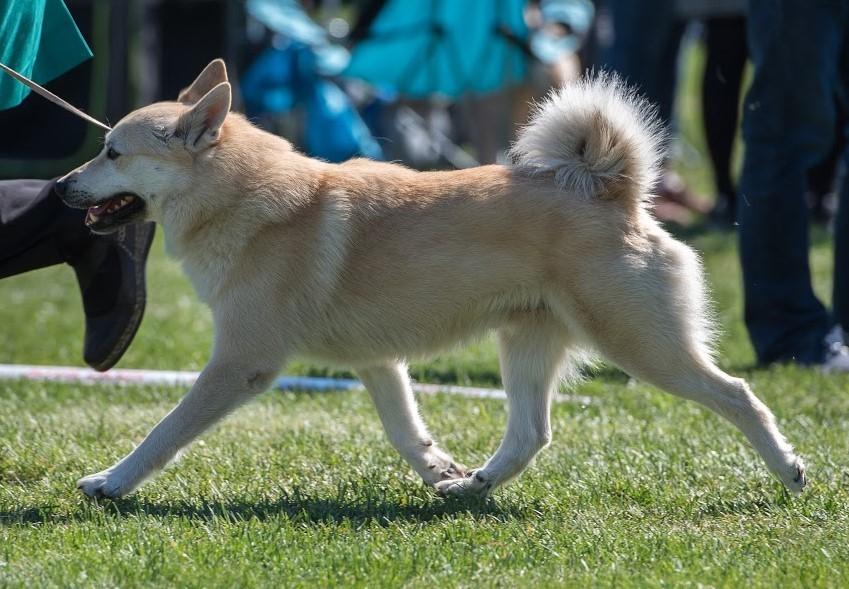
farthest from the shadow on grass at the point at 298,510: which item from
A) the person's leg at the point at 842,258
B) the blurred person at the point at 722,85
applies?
the blurred person at the point at 722,85

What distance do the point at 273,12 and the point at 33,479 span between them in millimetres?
7117

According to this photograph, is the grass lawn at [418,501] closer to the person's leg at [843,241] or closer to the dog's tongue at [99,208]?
the person's leg at [843,241]

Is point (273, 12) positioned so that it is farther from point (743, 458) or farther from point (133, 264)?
point (743, 458)

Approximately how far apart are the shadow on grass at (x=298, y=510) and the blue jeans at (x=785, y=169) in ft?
7.45

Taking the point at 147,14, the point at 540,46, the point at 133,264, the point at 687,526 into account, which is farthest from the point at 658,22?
the point at 147,14

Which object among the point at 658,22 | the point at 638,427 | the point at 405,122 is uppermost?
the point at 658,22

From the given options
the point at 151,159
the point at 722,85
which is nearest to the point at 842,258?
the point at 151,159

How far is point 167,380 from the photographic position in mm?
4859

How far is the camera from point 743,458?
372 cm

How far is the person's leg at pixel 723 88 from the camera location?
8.64 meters

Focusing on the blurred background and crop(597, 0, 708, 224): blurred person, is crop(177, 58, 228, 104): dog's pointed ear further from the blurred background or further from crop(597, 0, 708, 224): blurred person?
crop(597, 0, 708, 224): blurred person

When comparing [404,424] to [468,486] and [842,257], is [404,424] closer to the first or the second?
[468,486]

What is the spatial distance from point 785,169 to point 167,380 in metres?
2.72

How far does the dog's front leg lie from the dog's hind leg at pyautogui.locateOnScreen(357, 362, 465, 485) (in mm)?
453
